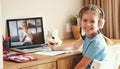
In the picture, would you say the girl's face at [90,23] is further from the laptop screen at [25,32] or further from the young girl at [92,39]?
the laptop screen at [25,32]

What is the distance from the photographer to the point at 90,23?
6.30 feet

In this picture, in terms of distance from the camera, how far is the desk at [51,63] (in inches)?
66.1

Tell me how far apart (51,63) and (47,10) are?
945 mm

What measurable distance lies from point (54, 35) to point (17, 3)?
49 centimetres

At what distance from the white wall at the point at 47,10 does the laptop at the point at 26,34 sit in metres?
0.08

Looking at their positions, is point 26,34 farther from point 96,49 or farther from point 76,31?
point 96,49

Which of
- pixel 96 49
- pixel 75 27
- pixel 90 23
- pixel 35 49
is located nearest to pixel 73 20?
pixel 75 27

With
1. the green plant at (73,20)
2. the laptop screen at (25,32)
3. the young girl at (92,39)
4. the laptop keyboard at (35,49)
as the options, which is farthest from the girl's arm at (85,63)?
the green plant at (73,20)

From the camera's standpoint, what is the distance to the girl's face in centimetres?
191

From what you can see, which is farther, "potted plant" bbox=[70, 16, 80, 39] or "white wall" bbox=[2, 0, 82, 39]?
"potted plant" bbox=[70, 16, 80, 39]

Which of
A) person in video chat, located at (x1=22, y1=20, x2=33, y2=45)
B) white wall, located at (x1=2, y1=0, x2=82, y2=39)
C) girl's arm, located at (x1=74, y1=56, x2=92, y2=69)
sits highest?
white wall, located at (x1=2, y1=0, x2=82, y2=39)

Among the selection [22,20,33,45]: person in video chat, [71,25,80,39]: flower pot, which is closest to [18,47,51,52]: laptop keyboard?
[22,20,33,45]: person in video chat

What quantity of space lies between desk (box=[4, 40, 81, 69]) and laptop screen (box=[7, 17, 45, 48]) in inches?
15.7

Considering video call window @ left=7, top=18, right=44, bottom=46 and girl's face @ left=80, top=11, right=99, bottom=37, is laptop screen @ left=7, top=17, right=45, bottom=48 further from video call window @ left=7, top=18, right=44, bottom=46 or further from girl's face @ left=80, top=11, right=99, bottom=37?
girl's face @ left=80, top=11, right=99, bottom=37
